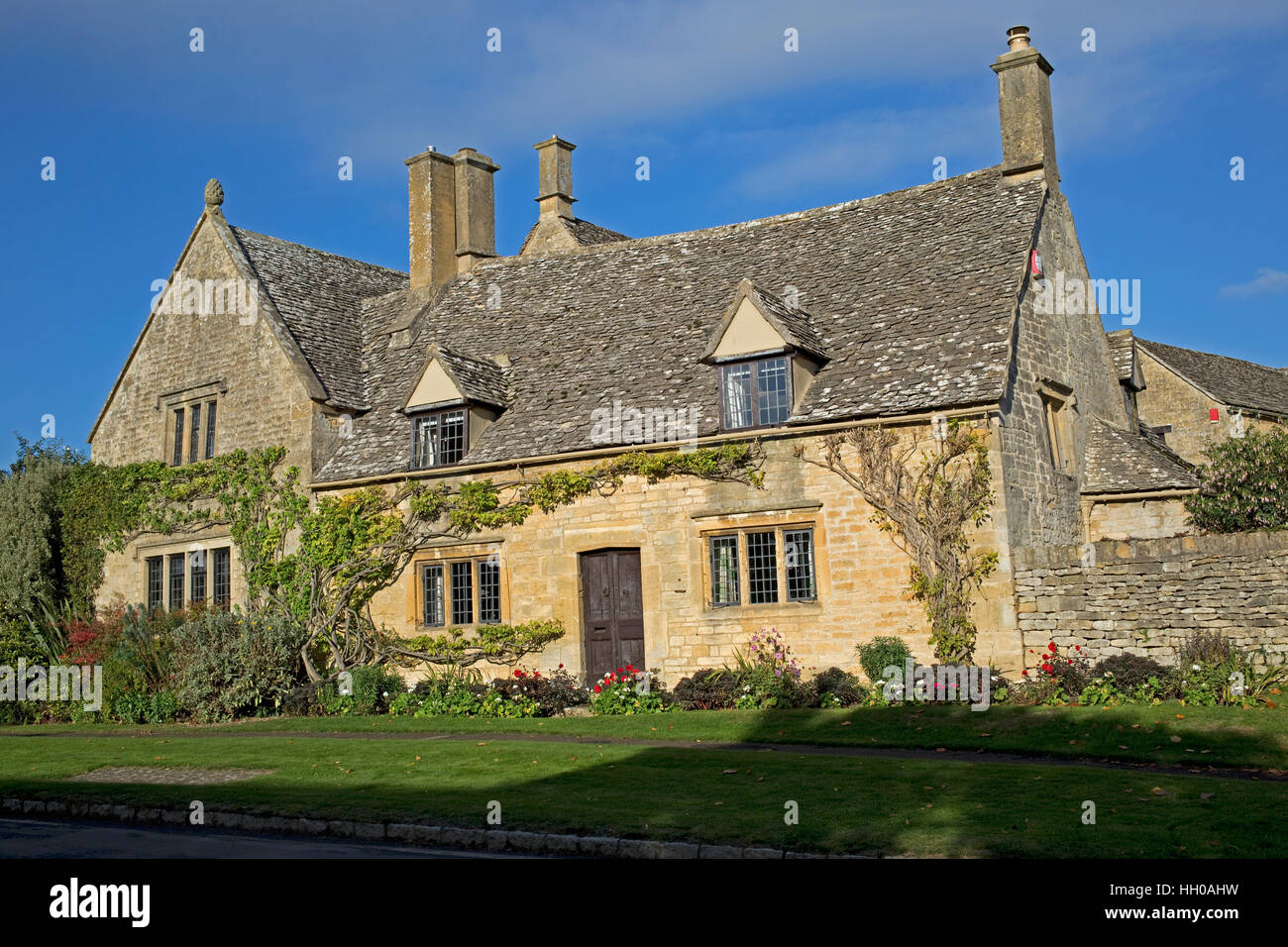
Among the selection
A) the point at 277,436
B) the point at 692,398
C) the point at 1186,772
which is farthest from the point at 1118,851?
the point at 277,436

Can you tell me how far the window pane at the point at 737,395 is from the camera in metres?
20.3

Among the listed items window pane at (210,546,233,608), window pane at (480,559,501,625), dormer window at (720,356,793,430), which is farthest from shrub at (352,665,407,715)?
dormer window at (720,356,793,430)

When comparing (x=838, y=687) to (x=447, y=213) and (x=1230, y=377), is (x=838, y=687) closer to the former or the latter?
(x=447, y=213)

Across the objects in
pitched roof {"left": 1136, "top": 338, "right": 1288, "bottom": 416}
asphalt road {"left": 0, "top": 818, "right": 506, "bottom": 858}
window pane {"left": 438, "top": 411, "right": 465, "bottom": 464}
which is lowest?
asphalt road {"left": 0, "top": 818, "right": 506, "bottom": 858}

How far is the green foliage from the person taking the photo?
2095 centimetres

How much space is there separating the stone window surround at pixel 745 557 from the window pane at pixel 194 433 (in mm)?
12759

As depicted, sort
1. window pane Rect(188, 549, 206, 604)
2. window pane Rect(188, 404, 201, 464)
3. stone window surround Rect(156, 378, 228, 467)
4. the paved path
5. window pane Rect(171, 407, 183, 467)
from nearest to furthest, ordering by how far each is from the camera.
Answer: the paved path, window pane Rect(188, 549, 206, 604), stone window surround Rect(156, 378, 228, 467), window pane Rect(188, 404, 201, 464), window pane Rect(171, 407, 183, 467)

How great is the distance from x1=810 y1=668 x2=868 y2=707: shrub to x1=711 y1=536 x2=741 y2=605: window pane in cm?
224

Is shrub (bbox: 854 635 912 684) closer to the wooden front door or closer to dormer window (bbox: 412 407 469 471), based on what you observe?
the wooden front door

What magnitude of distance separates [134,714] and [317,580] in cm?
405

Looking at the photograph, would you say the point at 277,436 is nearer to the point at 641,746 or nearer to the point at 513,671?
the point at 513,671

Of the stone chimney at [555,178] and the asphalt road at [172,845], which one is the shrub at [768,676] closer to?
the asphalt road at [172,845]

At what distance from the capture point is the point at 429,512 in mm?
22641
